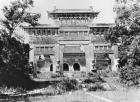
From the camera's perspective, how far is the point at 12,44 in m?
24.1

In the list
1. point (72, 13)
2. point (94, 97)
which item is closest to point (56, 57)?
point (72, 13)

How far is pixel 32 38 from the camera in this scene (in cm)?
4903

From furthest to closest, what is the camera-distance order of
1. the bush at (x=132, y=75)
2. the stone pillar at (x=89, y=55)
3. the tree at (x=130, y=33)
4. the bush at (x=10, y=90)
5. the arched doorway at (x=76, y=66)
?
the arched doorway at (x=76, y=66) < the stone pillar at (x=89, y=55) < the bush at (x=132, y=75) < the bush at (x=10, y=90) < the tree at (x=130, y=33)

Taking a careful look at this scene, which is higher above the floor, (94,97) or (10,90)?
(10,90)

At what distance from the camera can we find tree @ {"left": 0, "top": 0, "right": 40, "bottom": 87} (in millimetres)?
23828

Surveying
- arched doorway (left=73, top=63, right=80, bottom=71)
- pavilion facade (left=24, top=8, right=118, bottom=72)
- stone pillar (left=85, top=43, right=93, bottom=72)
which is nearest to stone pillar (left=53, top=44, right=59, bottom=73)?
pavilion facade (left=24, top=8, right=118, bottom=72)

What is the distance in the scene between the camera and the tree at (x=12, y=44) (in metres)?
23.8

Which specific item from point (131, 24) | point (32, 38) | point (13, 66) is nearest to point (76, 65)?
point (32, 38)

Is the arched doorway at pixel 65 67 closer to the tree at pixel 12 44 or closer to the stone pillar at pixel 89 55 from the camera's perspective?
the stone pillar at pixel 89 55

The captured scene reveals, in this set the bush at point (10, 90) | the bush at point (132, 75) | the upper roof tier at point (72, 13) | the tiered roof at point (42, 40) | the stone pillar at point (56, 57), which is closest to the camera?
the bush at point (10, 90)

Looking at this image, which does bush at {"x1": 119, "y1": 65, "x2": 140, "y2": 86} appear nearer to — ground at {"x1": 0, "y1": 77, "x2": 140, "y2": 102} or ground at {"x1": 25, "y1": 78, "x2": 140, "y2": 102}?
ground at {"x1": 0, "y1": 77, "x2": 140, "y2": 102}

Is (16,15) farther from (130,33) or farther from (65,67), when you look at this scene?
(65,67)

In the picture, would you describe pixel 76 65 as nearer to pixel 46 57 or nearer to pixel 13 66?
pixel 46 57

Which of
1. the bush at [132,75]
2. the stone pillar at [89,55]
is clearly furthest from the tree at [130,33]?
the stone pillar at [89,55]
